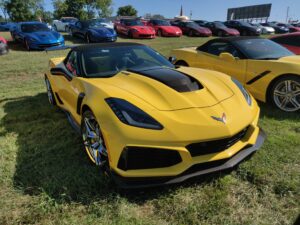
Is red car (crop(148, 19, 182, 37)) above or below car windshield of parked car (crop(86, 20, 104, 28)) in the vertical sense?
below

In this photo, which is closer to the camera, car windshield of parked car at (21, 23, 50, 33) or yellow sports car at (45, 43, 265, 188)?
yellow sports car at (45, 43, 265, 188)

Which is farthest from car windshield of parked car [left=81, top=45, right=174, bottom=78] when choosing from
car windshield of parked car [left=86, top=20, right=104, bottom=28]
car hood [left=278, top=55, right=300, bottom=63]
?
car windshield of parked car [left=86, top=20, right=104, bottom=28]

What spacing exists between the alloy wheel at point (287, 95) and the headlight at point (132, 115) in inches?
120

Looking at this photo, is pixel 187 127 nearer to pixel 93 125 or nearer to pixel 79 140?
pixel 93 125

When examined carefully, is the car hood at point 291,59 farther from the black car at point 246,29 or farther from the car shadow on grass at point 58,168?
the black car at point 246,29

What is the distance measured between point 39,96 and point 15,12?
46750mm

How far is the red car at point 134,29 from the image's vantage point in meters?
18.6

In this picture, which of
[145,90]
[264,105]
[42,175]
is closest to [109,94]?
[145,90]

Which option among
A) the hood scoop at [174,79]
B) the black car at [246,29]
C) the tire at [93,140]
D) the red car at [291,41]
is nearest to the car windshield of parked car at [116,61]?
the hood scoop at [174,79]

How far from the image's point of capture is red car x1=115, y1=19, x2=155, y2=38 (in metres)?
18.6

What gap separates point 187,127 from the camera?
234 cm

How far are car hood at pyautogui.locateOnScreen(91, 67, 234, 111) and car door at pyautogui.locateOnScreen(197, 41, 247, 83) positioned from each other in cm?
182

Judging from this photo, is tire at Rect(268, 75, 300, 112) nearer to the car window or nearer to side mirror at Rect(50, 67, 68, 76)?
the car window

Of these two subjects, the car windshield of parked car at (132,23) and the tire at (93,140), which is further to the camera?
the car windshield of parked car at (132,23)
